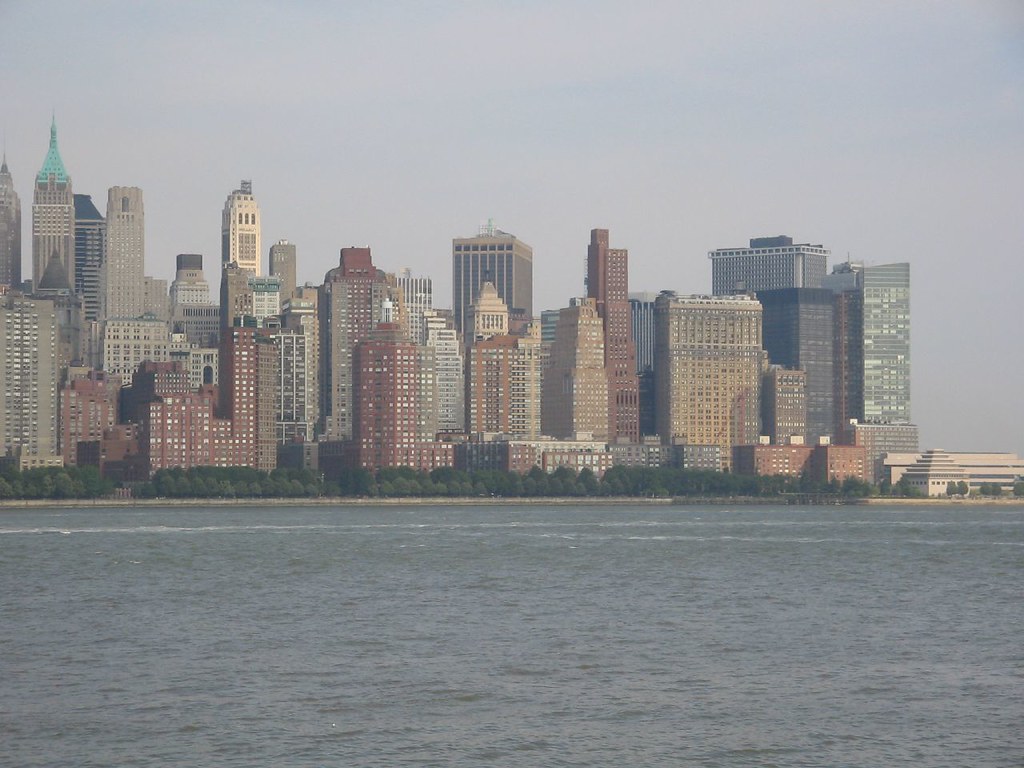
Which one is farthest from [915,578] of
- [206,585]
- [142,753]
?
[142,753]

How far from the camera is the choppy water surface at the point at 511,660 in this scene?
40750 millimetres

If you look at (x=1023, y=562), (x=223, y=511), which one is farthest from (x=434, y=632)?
(x=223, y=511)

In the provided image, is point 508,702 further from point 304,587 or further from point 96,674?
point 304,587

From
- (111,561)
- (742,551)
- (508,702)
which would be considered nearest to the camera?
(508,702)

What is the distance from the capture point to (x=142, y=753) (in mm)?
39781

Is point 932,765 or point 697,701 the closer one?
point 932,765

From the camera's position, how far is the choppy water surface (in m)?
40.8

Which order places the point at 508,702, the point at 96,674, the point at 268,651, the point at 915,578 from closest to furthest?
the point at 508,702
the point at 96,674
the point at 268,651
the point at 915,578

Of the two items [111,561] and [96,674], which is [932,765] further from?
[111,561]

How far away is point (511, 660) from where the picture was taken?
52281 millimetres

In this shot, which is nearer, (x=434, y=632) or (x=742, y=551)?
(x=434, y=632)

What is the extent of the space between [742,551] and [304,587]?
35.7 meters

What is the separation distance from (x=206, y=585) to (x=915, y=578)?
30.6 meters

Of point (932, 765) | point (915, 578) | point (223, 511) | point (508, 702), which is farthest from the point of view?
point (223, 511)
